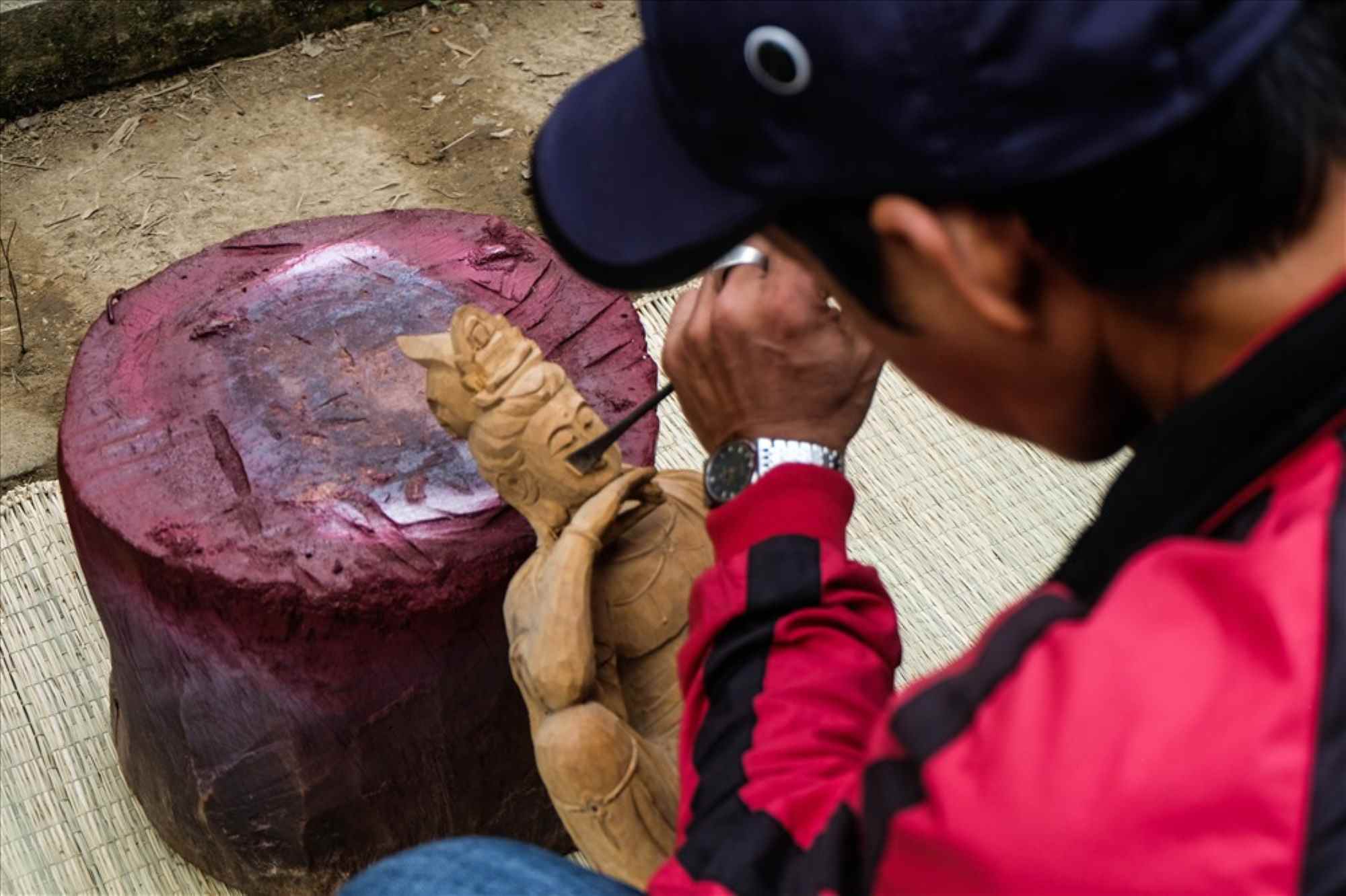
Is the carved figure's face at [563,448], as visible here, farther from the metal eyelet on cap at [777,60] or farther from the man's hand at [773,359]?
the metal eyelet on cap at [777,60]

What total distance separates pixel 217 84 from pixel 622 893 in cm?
278

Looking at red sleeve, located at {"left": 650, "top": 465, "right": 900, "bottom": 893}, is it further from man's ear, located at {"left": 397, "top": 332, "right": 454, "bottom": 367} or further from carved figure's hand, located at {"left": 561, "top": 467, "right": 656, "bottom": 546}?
man's ear, located at {"left": 397, "top": 332, "right": 454, "bottom": 367}

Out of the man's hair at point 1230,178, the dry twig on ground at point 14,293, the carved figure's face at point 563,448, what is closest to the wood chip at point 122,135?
the dry twig on ground at point 14,293

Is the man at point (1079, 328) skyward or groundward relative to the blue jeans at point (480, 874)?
skyward

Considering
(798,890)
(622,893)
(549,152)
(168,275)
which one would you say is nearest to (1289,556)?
(798,890)

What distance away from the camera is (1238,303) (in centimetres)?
86

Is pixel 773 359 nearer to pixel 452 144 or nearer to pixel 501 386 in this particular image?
pixel 501 386

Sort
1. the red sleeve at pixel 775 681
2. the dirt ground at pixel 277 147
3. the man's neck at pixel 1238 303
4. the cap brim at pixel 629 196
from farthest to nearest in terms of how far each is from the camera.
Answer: the dirt ground at pixel 277 147
the red sleeve at pixel 775 681
the cap brim at pixel 629 196
the man's neck at pixel 1238 303

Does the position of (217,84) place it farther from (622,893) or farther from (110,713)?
(622,893)

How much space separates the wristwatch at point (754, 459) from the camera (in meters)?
1.33

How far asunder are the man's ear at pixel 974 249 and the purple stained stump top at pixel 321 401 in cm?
80

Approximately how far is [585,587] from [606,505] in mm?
83

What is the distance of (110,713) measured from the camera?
2.05 metres

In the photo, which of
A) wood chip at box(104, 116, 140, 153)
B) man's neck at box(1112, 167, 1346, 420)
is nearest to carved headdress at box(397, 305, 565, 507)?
man's neck at box(1112, 167, 1346, 420)
